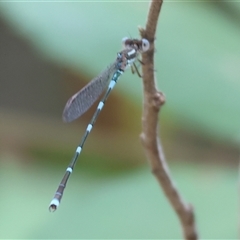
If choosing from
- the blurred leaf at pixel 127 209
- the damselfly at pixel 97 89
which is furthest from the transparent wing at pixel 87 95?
the blurred leaf at pixel 127 209

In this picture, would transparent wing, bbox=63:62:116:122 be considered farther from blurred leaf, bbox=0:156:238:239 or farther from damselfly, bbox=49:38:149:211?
blurred leaf, bbox=0:156:238:239

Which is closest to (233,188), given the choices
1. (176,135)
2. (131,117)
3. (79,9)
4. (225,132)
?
(225,132)

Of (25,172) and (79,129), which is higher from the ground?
(79,129)

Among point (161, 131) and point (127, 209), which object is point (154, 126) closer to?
point (127, 209)

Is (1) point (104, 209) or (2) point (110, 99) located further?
(2) point (110, 99)

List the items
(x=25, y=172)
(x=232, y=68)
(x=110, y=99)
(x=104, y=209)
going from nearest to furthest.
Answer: (x=104, y=209) → (x=232, y=68) → (x=25, y=172) → (x=110, y=99)

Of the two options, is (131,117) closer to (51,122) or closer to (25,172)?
(51,122)

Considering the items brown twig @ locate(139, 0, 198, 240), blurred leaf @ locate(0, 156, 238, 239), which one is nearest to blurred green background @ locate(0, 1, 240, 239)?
blurred leaf @ locate(0, 156, 238, 239)
